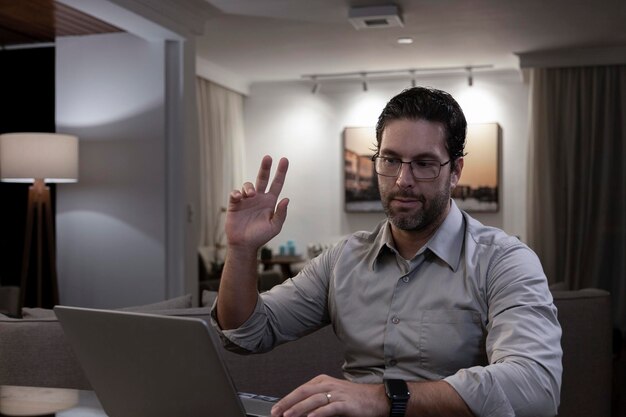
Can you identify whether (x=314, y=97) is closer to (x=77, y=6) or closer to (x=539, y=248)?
(x=539, y=248)

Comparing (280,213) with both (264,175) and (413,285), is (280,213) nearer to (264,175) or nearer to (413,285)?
(264,175)

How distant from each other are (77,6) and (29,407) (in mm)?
3607

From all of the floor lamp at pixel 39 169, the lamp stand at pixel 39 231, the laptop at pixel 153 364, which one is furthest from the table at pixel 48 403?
the lamp stand at pixel 39 231

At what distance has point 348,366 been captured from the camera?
5.63ft

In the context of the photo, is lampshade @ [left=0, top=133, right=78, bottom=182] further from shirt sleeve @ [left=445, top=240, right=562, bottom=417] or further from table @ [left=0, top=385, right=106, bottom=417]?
shirt sleeve @ [left=445, top=240, right=562, bottom=417]

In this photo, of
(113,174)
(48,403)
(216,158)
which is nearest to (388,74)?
(216,158)

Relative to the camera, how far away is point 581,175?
7.48 metres

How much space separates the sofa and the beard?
1.06 m

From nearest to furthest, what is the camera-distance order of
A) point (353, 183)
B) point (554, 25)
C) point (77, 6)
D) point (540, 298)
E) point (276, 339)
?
point (540, 298)
point (276, 339)
point (77, 6)
point (554, 25)
point (353, 183)

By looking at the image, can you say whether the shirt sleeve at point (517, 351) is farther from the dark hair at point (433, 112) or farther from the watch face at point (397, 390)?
the dark hair at point (433, 112)

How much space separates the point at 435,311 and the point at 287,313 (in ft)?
1.10

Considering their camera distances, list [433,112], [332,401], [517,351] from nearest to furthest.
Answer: [332,401]
[517,351]
[433,112]

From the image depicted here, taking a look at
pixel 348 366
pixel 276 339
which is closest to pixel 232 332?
pixel 276 339

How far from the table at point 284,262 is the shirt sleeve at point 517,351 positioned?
20.7ft
